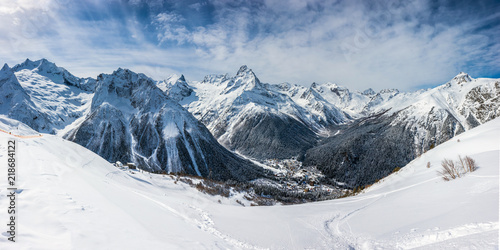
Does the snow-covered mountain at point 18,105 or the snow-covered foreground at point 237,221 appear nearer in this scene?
the snow-covered foreground at point 237,221

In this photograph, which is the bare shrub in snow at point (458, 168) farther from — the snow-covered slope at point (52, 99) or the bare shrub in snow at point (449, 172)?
the snow-covered slope at point (52, 99)

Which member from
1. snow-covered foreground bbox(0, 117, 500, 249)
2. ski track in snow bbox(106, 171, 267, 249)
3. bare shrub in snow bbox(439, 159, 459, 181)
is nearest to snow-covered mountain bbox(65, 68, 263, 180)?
ski track in snow bbox(106, 171, 267, 249)

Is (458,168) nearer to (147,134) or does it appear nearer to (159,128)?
(147,134)

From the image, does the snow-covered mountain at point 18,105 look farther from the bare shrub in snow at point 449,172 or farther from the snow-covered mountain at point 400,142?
the snow-covered mountain at point 400,142

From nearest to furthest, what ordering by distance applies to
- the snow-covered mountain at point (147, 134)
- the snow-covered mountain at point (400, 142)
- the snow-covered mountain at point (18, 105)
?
Answer: the snow-covered mountain at point (147, 134) < the snow-covered mountain at point (18, 105) < the snow-covered mountain at point (400, 142)

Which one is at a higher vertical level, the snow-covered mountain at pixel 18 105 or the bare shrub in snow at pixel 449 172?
the snow-covered mountain at pixel 18 105

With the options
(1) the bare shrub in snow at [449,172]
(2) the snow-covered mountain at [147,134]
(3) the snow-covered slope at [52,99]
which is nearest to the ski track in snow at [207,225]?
(1) the bare shrub in snow at [449,172]

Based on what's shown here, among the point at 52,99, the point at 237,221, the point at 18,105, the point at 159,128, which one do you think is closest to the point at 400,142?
the point at 159,128

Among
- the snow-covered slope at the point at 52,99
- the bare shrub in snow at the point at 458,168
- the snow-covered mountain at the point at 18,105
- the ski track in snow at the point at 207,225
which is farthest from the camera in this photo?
the snow-covered slope at the point at 52,99

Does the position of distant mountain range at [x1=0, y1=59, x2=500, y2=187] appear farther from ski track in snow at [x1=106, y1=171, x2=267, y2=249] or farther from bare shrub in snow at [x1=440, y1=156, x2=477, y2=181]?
bare shrub in snow at [x1=440, y1=156, x2=477, y2=181]
